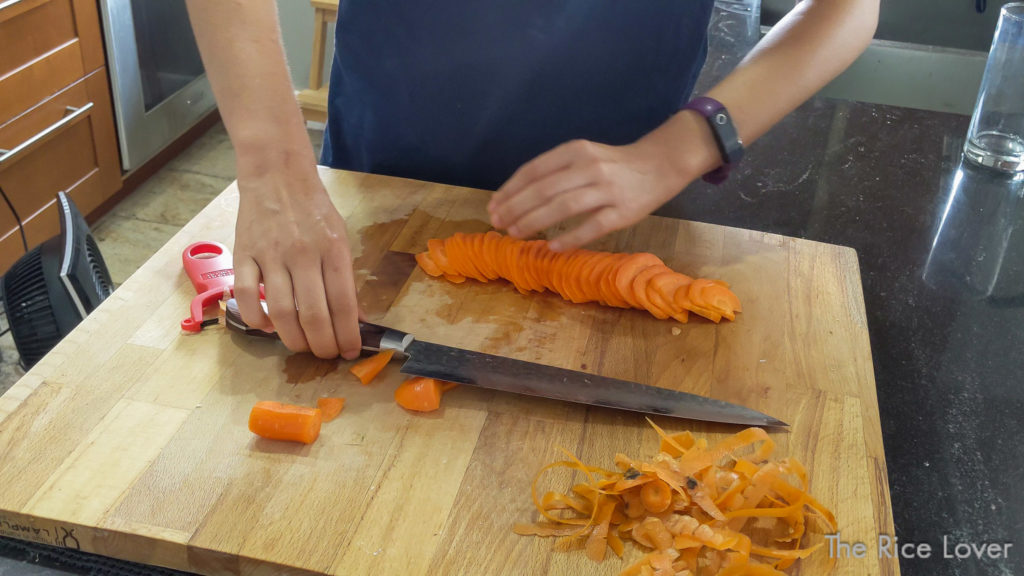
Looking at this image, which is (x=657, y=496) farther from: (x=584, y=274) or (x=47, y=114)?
(x=47, y=114)

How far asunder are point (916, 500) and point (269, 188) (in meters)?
1.03

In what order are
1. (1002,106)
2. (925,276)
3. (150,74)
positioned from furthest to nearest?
1. (150,74)
2. (1002,106)
3. (925,276)

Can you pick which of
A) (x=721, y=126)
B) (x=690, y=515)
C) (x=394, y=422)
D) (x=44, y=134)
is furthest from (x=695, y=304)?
(x=44, y=134)

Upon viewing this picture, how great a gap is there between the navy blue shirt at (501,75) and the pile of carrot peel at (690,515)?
80cm

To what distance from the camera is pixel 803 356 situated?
1.41 m

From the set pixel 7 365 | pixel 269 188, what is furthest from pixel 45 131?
pixel 269 188

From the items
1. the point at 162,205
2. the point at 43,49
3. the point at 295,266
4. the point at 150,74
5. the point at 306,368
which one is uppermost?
the point at 295,266

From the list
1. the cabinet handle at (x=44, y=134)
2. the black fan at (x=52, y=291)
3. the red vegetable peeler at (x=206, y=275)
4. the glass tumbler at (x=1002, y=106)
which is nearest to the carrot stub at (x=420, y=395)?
the red vegetable peeler at (x=206, y=275)

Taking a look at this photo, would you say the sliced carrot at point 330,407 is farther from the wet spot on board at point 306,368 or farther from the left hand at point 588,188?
the left hand at point 588,188

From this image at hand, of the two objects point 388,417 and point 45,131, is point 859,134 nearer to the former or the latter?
point 388,417

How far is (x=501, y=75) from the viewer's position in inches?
65.8

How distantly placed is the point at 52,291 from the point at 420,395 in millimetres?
876

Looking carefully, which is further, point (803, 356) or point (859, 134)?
point (859, 134)

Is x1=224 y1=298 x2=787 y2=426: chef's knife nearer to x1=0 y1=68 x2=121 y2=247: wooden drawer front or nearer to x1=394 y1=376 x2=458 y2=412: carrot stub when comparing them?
x1=394 y1=376 x2=458 y2=412: carrot stub
